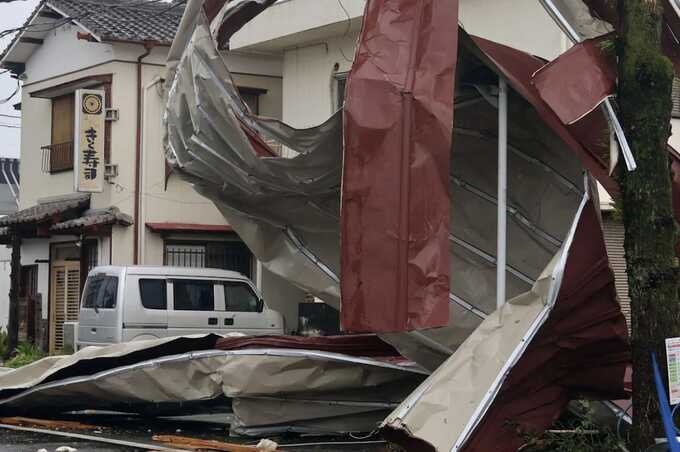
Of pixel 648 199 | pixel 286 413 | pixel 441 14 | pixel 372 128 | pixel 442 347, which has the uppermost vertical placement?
pixel 441 14

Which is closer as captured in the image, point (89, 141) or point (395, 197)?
point (395, 197)

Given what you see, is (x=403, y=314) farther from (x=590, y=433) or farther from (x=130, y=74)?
(x=130, y=74)

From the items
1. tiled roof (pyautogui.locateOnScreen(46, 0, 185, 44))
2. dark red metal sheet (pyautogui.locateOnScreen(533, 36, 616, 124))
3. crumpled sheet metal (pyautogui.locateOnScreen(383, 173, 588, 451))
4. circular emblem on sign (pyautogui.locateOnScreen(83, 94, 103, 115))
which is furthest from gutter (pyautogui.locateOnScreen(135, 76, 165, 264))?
dark red metal sheet (pyautogui.locateOnScreen(533, 36, 616, 124))

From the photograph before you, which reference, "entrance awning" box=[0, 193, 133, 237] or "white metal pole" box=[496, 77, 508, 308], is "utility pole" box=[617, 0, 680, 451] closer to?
"white metal pole" box=[496, 77, 508, 308]

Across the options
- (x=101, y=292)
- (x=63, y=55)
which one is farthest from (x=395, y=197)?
(x=63, y=55)

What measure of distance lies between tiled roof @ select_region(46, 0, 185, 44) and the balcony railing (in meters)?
3.13

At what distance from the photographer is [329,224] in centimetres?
1177

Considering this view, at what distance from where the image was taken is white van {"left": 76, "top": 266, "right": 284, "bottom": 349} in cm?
2014

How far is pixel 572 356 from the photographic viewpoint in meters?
8.49

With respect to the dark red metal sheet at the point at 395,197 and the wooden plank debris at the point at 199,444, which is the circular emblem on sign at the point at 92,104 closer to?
the wooden plank debris at the point at 199,444

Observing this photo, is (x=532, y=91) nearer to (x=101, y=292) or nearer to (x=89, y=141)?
(x=101, y=292)

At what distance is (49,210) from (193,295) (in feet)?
22.0

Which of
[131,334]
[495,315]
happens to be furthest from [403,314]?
[131,334]

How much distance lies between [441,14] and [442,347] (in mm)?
3524
